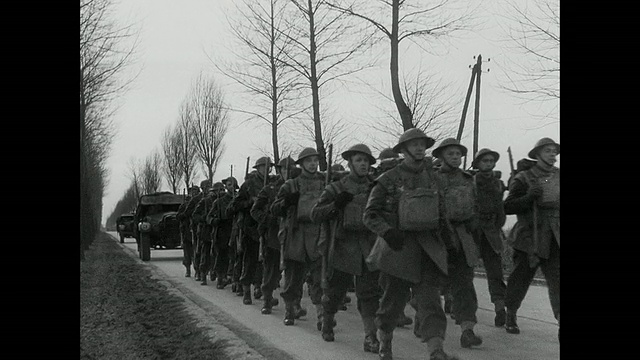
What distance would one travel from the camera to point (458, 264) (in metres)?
8.70

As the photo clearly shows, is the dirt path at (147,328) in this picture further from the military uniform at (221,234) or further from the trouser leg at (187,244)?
the trouser leg at (187,244)

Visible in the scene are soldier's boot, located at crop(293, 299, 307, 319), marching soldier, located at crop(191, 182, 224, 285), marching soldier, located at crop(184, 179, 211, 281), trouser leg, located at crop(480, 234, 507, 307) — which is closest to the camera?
trouser leg, located at crop(480, 234, 507, 307)

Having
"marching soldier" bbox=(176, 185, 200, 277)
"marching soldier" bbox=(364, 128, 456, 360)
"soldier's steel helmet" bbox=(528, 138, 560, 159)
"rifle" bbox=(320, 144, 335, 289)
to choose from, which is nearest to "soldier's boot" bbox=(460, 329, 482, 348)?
"marching soldier" bbox=(364, 128, 456, 360)

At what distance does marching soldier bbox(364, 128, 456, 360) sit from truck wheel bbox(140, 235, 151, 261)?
64.8 feet

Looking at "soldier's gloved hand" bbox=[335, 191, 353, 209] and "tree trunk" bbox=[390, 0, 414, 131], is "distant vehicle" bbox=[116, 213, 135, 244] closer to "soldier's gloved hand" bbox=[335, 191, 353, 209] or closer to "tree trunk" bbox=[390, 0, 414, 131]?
"tree trunk" bbox=[390, 0, 414, 131]

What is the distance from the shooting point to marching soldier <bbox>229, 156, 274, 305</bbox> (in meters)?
13.5

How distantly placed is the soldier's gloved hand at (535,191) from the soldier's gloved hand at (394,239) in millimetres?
1791

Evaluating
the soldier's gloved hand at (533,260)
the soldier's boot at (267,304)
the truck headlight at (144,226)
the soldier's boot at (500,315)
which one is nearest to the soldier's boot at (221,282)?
the soldier's boot at (267,304)

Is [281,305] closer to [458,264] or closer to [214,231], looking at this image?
[214,231]

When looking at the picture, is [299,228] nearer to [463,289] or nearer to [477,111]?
[463,289]

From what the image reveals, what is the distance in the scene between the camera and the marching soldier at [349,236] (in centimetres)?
891
